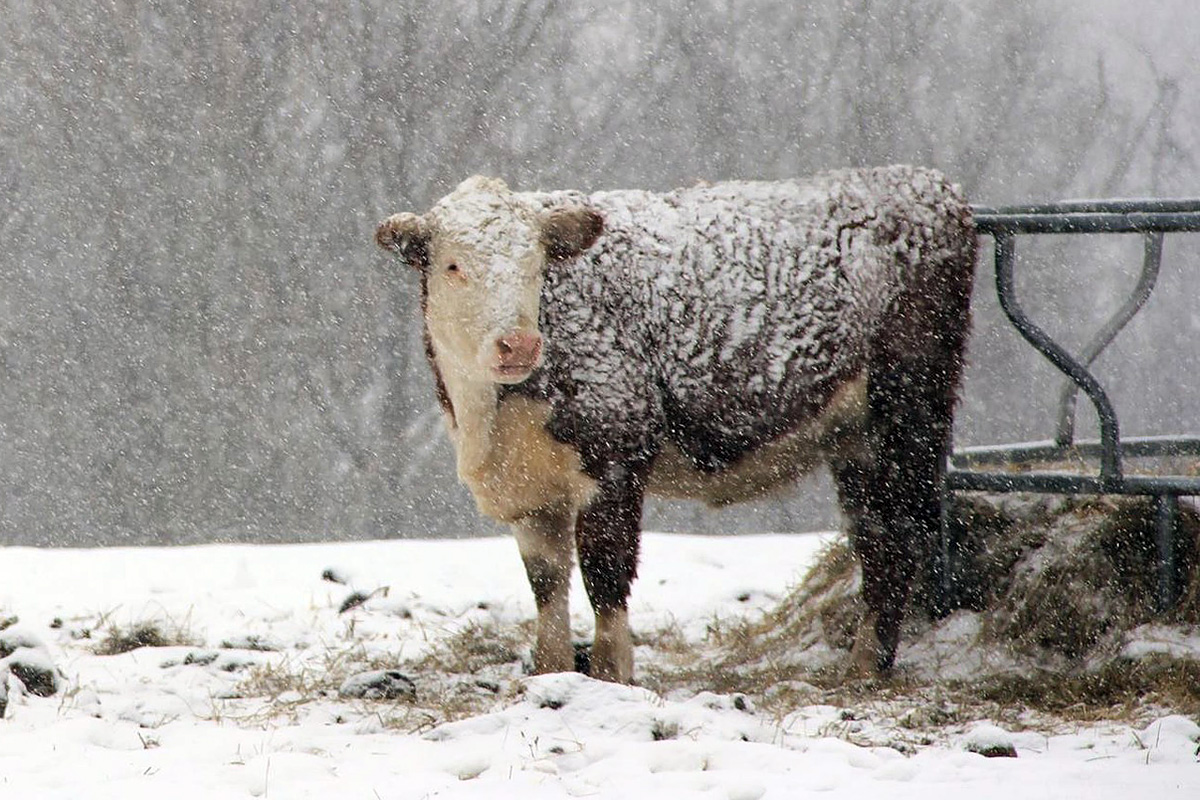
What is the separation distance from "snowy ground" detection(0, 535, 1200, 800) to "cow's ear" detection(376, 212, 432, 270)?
1.48m

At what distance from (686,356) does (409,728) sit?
182 cm

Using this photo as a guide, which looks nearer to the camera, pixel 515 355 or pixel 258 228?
pixel 515 355

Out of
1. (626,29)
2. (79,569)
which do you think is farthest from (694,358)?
(626,29)

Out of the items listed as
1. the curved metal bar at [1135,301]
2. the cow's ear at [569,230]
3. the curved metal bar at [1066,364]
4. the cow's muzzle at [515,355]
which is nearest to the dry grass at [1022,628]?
the curved metal bar at [1066,364]

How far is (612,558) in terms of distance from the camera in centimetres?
559

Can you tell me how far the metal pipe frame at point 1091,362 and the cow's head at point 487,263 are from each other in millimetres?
1681

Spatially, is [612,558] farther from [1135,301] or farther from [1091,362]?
[1135,301]

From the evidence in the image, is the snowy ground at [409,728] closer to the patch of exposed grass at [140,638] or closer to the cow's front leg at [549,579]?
the patch of exposed grass at [140,638]

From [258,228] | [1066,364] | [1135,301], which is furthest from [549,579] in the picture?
[258,228]

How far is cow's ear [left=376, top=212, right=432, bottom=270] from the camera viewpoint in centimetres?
552

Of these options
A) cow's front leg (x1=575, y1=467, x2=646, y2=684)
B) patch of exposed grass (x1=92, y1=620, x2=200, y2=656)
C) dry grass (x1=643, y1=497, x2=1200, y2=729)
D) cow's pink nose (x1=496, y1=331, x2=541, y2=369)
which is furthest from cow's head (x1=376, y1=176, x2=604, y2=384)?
patch of exposed grass (x1=92, y1=620, x2=200, y2=656)

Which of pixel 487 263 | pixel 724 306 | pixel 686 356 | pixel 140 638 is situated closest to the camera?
pixel 487 263

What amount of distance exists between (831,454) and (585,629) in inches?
56.4

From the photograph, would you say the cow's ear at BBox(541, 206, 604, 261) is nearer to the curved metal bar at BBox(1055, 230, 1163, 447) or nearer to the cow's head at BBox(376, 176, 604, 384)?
the cow's head at BBox(376, 176, 604, 384)
